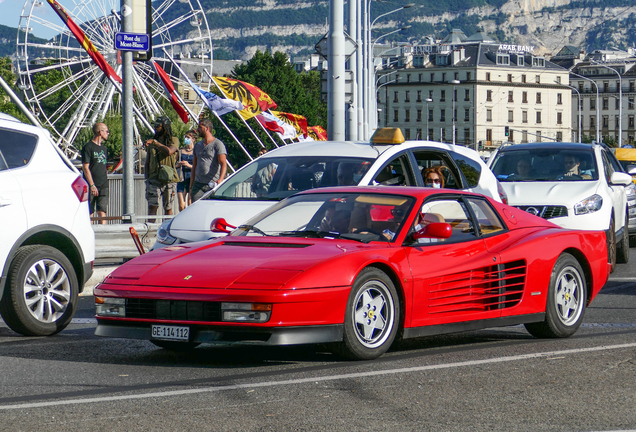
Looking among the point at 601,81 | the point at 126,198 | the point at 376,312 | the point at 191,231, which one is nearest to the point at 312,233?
the point at 376,312

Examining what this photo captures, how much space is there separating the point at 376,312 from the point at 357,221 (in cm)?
85

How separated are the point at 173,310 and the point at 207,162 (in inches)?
314

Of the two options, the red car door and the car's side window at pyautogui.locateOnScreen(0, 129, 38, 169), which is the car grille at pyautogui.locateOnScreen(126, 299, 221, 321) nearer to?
the red car door

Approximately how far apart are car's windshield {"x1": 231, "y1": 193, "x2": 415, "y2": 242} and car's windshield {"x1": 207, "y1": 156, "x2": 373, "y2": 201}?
254 centimetres

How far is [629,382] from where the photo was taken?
601 centimetres

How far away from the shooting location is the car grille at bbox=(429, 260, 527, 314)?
723cm

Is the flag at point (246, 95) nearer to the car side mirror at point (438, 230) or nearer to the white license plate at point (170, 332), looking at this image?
the car side mirror at point (438, 230)

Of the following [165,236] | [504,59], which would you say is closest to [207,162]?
[165,236]

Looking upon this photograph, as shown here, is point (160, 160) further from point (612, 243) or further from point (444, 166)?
point (612, 243)

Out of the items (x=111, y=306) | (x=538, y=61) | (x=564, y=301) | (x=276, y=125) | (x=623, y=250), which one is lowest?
(x=623, y=250)

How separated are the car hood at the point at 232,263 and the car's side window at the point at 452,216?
62 centimetres

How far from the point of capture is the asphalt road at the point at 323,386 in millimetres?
5000

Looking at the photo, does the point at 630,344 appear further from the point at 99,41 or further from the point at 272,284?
the point at 99,41

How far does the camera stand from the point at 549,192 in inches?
535
